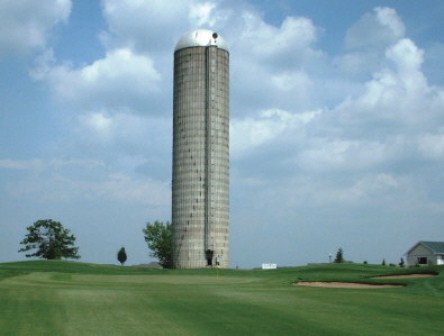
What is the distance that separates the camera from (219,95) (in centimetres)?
10100

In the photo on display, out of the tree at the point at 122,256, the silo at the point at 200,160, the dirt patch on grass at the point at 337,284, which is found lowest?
the dirt patch on grass at the point at 337,284

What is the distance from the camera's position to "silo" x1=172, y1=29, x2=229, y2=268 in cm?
9825

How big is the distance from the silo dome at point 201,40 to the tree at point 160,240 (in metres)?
37.2

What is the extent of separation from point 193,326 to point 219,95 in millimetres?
83161

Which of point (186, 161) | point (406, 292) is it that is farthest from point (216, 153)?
point (406, 292)

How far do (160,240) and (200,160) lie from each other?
2875 centimetres

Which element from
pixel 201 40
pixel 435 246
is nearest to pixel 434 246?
pixel 435 246

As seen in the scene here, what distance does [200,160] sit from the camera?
98.2m

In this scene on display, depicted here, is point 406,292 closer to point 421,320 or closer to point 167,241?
point 421,320

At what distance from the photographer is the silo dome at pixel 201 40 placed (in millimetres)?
102562

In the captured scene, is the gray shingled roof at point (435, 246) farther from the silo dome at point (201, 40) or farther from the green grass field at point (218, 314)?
the green grass field at point (218, 314)

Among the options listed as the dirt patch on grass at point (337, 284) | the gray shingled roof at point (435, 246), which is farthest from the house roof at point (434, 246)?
the dirt patch on grass at point (337, 284)

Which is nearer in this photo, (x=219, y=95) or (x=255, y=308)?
(x=255, y=308)

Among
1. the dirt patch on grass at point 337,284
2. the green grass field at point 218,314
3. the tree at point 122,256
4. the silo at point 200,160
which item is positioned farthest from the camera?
the tree at point 122,256
